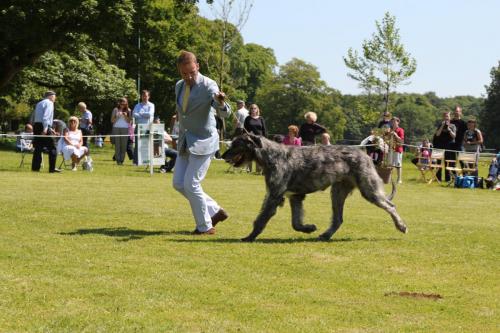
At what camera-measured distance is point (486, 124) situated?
89688 mm

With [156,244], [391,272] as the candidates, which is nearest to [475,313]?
[391,272]

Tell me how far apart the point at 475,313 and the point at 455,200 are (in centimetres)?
1122

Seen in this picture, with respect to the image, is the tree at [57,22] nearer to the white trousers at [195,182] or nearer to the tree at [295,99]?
the white trousers at [195,182]

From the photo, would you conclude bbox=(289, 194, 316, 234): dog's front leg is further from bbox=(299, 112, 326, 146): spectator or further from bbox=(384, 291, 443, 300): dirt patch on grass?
bbox=(299, 112, 326, 146): spectator

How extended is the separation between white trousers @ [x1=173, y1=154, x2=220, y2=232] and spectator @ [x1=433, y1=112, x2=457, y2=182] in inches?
570

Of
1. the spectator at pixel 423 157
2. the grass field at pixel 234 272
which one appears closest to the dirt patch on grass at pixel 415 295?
the grass field at pixel 234 272

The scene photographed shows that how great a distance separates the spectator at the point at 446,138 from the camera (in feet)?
75.4

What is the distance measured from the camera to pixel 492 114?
8931cm

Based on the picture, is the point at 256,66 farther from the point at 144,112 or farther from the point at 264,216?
the point at 264,216

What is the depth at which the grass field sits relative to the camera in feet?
18.1

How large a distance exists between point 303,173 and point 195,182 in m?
1.29

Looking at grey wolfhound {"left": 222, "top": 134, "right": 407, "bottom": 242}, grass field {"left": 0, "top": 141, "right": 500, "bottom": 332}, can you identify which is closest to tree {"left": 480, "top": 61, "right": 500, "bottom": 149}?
grass field {"left": 0, "top": 141, "right": 500, "bottom": 332}

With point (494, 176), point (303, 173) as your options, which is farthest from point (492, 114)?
point (303, 173)

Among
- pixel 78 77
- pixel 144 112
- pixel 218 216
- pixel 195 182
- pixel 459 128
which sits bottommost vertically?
pixel 218 216
